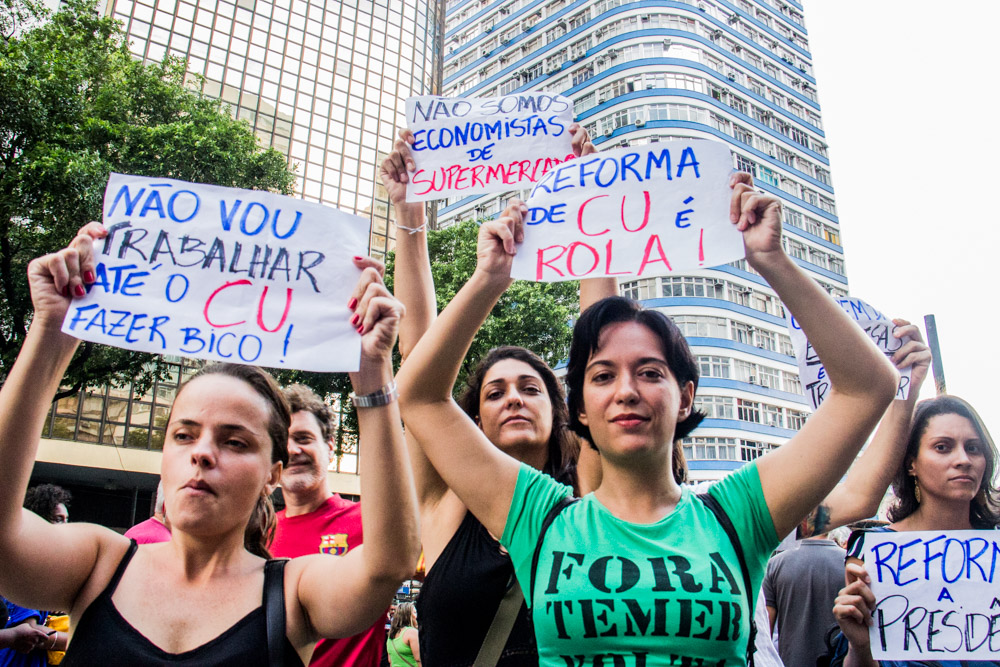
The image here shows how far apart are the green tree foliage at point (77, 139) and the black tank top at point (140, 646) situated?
423 inches

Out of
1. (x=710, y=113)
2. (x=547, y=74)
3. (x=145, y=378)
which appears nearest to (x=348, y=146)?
(x=547, y=74)

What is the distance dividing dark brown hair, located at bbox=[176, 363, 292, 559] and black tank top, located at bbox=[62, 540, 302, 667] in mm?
354

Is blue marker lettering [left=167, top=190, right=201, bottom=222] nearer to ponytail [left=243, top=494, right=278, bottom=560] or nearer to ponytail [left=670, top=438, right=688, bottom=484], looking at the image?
ponytail [left=243, top=494, right=278, bottom=560]

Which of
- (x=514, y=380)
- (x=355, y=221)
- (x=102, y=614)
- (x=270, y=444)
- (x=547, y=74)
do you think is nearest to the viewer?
(x=102, y=614)

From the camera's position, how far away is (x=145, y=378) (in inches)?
526

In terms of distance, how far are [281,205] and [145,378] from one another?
13.1m

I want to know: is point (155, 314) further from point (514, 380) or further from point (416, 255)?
point (514, 380)

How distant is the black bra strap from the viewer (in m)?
1.59

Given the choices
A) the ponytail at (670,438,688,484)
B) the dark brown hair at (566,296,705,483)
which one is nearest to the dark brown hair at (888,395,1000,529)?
the ponytail at (670,438,688,484)

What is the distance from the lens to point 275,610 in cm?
161

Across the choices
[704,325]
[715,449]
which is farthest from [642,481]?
[704,325]

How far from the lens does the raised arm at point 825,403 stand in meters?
1.72

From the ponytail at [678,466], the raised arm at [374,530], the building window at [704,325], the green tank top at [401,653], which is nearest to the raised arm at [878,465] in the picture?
Answer: the ponytail at [678,466]

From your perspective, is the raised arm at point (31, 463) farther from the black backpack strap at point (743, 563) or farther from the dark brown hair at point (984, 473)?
the dark brown hair at point (984, 473)
